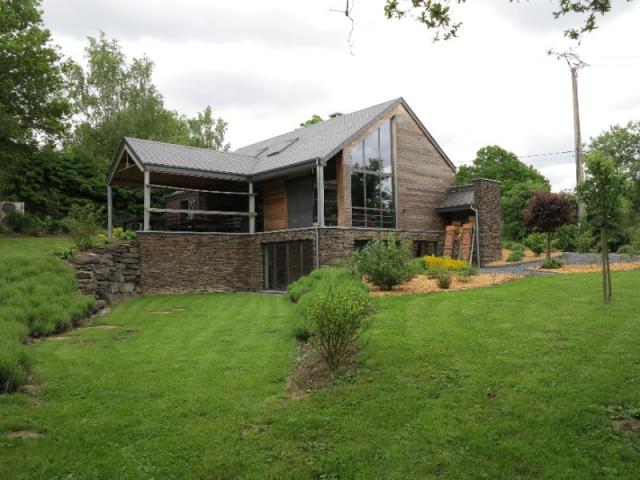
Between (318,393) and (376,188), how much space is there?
50.0 ft

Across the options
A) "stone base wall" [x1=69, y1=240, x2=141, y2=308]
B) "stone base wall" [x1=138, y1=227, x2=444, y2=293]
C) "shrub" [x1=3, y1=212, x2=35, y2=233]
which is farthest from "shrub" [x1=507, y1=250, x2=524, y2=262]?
"shrub" [x1=3, y1=212, x2=35, y2=233]

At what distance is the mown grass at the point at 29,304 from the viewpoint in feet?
23.4

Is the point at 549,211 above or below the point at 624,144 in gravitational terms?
below

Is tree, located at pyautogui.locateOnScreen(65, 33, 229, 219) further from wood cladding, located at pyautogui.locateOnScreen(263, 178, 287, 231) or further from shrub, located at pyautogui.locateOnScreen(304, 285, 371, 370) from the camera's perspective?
shrub, located at pyautogui.locateOnScreen(304, 285, 371, 370)

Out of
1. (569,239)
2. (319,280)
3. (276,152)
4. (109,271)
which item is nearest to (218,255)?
(109,271)

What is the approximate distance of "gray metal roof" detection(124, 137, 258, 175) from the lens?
1944 cm

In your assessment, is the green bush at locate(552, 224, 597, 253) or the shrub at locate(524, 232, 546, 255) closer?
the green bush at locate(552, 224, 597, 253)

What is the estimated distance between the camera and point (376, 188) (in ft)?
68.1

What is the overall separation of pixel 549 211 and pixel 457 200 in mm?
5827

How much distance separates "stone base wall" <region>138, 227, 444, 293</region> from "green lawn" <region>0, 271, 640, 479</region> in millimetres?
8867

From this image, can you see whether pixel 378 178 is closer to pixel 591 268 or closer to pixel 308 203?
pixel 308 203

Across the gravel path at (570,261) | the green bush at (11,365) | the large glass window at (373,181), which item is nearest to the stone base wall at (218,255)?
the large glass window at (373,181)

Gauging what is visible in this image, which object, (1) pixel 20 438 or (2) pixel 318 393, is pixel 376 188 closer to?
(2) pixel 318 393

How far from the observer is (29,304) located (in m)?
11.7
